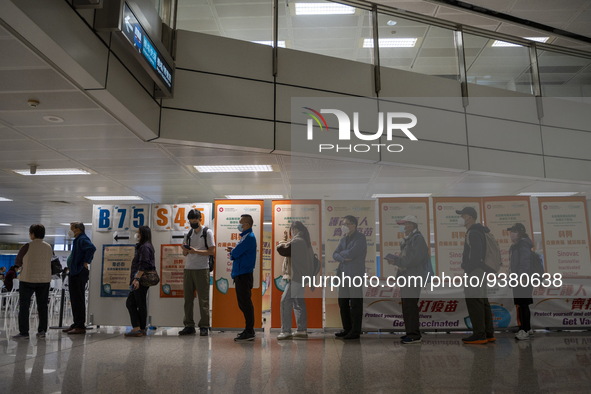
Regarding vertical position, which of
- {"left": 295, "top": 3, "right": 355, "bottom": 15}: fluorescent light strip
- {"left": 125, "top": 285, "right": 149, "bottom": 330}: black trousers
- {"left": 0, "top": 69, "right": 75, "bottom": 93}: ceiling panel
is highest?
{"left": 295, "top": 3, "right": 355, "bottom": 15}: fluorescent light strip

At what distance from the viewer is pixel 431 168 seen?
673cm

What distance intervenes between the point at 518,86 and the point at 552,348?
4.65 metres

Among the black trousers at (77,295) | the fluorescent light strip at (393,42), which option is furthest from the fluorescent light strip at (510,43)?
the black trousers at (77,295)

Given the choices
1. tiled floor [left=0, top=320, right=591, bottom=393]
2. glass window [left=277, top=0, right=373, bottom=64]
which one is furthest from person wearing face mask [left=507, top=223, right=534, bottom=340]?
glass window [left=277, top=0, right=373, bottom=64]

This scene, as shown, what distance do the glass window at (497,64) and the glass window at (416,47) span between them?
1.01 feet

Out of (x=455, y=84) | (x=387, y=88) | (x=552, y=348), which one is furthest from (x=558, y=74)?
(x=552, y=348)

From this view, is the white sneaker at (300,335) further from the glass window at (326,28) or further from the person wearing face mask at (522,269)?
the glass window at (326,28)

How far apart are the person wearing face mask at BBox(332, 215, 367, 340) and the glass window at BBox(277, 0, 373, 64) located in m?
2.50

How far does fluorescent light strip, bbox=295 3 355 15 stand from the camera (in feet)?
20.9

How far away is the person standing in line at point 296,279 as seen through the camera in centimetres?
569

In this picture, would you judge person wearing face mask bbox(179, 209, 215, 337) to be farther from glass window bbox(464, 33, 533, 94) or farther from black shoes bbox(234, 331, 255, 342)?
glass window bbox(464, 33, 533, 94)

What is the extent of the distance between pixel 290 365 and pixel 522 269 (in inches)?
141

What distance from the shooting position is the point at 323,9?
6.59 m

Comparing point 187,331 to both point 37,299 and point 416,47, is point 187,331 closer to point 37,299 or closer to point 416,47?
point 37,299
